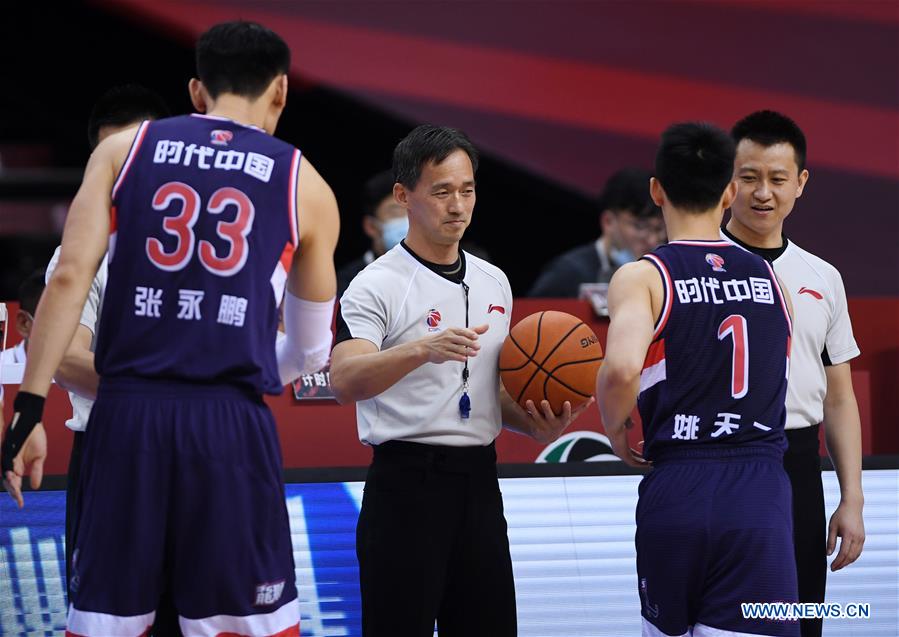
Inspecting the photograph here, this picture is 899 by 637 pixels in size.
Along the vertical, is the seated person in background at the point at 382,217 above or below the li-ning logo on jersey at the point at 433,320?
above

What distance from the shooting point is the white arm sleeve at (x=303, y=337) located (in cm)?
356

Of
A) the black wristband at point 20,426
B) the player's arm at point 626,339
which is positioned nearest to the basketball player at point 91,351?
the black wristband at point 20,426

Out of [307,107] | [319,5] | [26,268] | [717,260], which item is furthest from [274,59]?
[26,268]

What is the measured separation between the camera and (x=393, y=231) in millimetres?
7184

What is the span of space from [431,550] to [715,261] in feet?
4.47

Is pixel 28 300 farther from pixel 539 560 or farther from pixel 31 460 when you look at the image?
pixel 539 560

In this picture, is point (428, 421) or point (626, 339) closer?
point (626, 339)

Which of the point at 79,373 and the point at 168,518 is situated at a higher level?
the point at 79,373

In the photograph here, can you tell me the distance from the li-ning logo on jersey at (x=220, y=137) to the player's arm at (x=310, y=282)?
22cm

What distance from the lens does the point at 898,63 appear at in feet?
34.9

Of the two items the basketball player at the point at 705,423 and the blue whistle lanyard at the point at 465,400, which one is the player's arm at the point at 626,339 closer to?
the basketball player at the point at 705,423

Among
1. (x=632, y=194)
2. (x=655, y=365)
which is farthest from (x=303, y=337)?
(x=632, y=194)

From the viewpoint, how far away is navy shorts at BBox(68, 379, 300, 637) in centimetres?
321

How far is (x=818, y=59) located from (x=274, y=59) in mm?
8314
